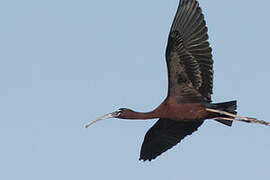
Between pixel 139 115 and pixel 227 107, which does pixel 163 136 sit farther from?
pixel 227 107

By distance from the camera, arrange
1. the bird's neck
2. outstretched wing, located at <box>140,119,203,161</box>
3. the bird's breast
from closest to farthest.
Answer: the bird's breast < the bird's neck < outstretched wing, located at <box>140,119,203,161</box>

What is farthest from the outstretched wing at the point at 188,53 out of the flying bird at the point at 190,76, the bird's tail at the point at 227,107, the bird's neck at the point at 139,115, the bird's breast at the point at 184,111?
the bird's neck at the point at 139,115

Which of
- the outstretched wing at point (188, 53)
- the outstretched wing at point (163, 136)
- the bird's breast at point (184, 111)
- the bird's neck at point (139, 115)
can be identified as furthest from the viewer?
the outstretched wing at point (163, 136)

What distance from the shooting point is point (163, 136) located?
2194 centimetres

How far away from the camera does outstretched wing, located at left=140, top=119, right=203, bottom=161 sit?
21.5m

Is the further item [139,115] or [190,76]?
[139,115]

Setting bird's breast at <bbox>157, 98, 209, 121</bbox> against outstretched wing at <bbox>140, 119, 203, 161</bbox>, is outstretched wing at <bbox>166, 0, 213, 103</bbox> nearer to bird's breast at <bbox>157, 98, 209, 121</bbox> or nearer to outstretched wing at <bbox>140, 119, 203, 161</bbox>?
bird's breast at <bbox>157, 98, 209, 121</bbox>

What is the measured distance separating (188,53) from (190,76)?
0.67m

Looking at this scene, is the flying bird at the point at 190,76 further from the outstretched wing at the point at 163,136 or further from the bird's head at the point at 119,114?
the outstretched wing at the point at 163,136

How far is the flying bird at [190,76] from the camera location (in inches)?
775

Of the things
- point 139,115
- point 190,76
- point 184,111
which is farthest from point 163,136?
point 190,76

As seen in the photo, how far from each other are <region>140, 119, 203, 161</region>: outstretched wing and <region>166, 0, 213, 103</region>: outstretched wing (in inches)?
63.6

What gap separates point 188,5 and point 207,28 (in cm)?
83

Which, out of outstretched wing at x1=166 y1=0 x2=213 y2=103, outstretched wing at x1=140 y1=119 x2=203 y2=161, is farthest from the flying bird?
outstretched wing at x1=140 y1=119 x2=203 y2=161
